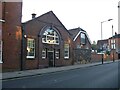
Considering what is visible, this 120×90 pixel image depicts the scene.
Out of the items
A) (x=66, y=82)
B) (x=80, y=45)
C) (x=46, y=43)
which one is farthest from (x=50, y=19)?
(x=66, y=82)

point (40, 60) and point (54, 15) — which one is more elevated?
point (54, 15)

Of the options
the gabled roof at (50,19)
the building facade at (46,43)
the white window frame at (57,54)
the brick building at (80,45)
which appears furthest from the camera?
the brick building at (80,45)

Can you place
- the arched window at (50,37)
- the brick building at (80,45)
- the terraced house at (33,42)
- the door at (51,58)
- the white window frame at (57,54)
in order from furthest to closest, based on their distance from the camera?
the brick building at (80,45), the white window frame at (57,54), the door at (51,58), the arched window at (50,37), the terraced house at (33,42)

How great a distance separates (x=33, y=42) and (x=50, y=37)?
4.06m

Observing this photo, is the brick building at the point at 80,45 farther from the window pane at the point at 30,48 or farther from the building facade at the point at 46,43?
the window pane at the point at 30,48

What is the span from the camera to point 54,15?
3469 centimetres

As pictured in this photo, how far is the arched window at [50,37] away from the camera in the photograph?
3260 cm

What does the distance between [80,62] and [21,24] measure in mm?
17892

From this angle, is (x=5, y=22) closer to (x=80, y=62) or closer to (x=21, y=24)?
(x=21, y=24)

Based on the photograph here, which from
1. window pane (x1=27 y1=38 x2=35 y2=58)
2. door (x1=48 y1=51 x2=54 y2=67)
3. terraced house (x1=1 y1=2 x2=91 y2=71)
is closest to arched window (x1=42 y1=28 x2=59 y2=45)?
terraced house (x1=1 y1=2 x2=91 y2=71)

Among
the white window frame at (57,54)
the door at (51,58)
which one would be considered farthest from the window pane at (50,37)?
the door at (51,58)

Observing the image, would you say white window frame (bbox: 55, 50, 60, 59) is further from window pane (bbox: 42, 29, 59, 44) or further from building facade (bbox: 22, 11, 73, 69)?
window pane (bbox: 42, 29, 59, 44)

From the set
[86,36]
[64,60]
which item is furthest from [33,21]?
[86,36]

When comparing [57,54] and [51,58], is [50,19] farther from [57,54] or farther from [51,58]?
[51,58]
